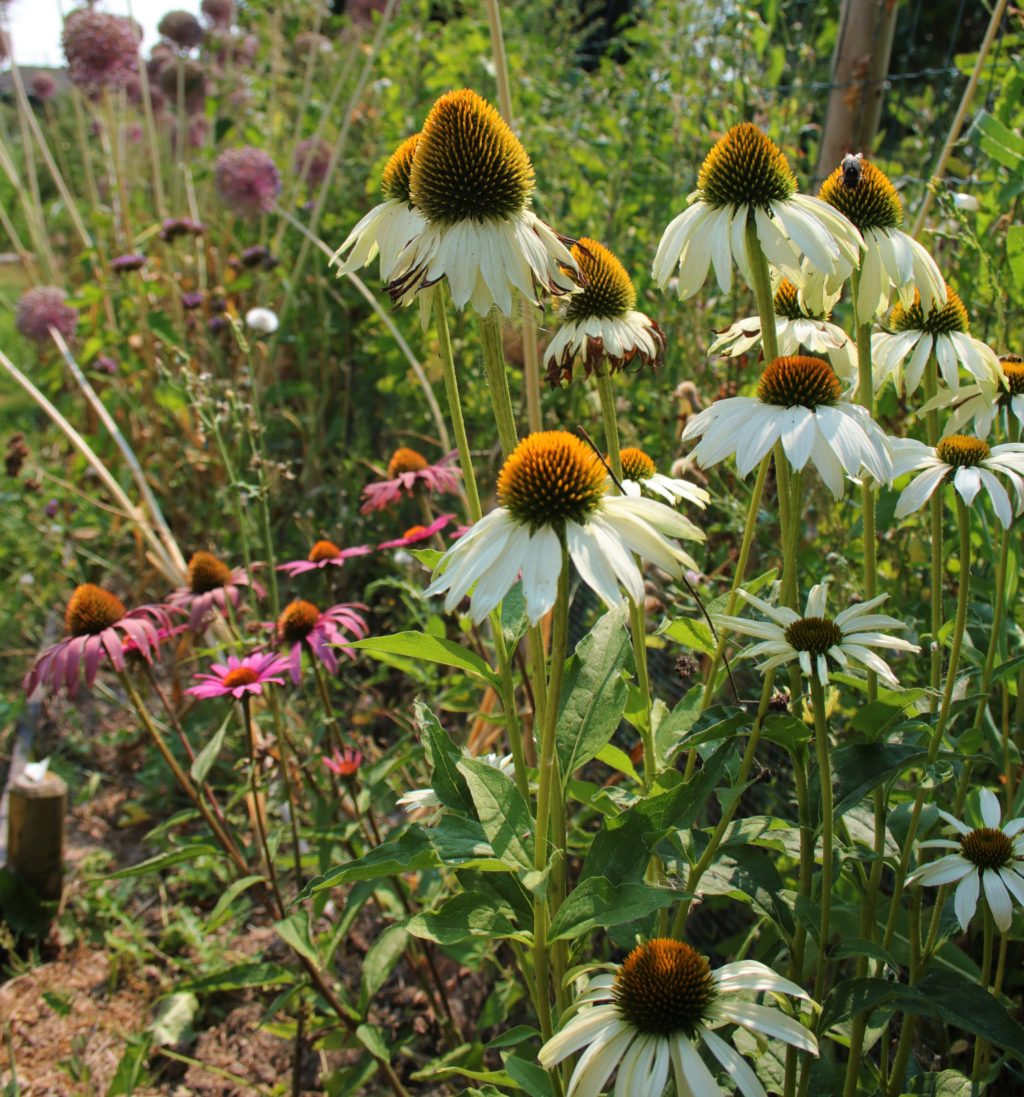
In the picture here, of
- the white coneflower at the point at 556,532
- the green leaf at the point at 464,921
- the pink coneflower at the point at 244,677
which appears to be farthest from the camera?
the pink coneflower at the point at 244,677

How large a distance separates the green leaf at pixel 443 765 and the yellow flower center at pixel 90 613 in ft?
2.43

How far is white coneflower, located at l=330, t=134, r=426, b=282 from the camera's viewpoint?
3.04ft

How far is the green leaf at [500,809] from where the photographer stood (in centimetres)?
88

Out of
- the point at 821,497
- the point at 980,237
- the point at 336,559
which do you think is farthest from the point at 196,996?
the point at 980,237

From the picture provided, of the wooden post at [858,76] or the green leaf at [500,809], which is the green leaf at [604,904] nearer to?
the green leaf at [500,809]

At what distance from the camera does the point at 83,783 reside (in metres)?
2.57

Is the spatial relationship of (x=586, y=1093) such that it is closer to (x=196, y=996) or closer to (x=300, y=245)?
(x=196, y=996)

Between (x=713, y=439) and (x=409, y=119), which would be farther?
(x=409, y=119)

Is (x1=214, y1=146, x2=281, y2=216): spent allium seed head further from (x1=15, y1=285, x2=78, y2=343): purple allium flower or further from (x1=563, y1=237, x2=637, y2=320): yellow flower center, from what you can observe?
(x1=563, y1=237, x2=637, y2=320): yellow flower center

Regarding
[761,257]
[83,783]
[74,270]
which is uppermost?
[761,257]

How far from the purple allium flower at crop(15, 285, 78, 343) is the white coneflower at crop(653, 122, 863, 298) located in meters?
2.63

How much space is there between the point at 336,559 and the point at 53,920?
1051mm

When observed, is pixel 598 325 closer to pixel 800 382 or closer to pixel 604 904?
pixel 800 382

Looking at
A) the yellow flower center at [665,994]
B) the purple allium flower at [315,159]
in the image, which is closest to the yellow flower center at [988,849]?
the yellow flower center at [665,994]
